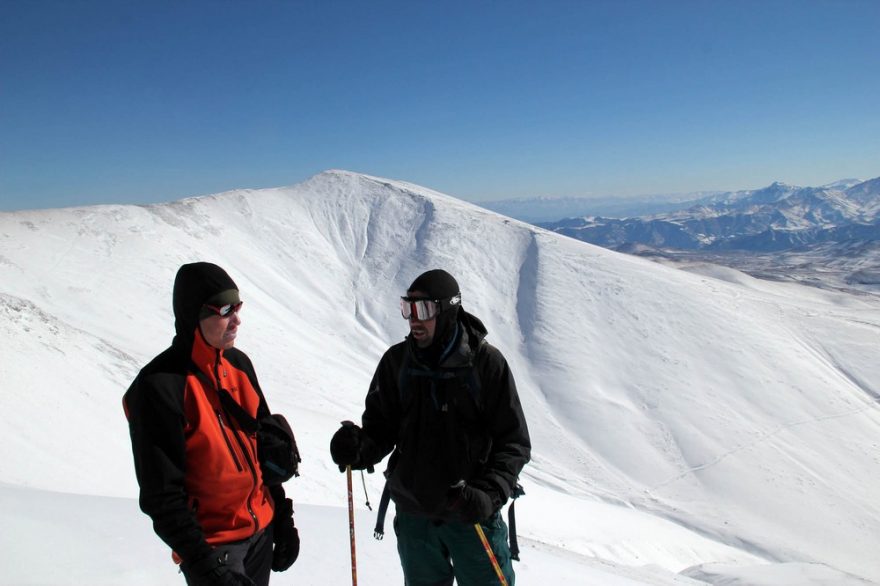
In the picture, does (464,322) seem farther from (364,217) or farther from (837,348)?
(364,217)

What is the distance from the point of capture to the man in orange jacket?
10.1 ft

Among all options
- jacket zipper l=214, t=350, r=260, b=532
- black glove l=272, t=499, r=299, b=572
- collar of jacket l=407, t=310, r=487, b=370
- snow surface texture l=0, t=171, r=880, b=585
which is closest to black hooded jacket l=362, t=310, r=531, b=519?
collar of jacket l=407, t=310, r=487, b=370

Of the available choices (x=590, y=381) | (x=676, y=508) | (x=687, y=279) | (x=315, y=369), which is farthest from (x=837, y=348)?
(x=315, y=369)

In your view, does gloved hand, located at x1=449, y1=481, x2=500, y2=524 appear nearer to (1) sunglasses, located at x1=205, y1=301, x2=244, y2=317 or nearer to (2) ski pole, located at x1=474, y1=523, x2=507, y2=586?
(2) ski pole, located at x1=474, y1=523, x2=507, y2=586

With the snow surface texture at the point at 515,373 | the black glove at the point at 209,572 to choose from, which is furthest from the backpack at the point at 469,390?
the snow surface texture at the point at 515,373

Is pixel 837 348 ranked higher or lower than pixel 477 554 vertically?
lower

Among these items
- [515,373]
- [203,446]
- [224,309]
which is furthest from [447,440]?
[515,373]

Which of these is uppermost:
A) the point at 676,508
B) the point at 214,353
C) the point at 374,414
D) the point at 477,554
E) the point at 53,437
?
the point at 214,353

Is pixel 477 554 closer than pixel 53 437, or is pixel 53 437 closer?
pixel 477 554

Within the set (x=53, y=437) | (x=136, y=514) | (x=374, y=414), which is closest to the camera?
(x=374, y=414)

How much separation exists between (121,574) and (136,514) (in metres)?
1.73

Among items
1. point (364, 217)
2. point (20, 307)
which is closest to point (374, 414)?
point (20, 307)

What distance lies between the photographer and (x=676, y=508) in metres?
28.2

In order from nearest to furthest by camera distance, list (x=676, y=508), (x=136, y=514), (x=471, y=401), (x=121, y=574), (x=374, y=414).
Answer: (x=471, y=401) < (x=374, y=414) < (x=121, y=574) < (x=136, y=514) < (x=676, y=508)
